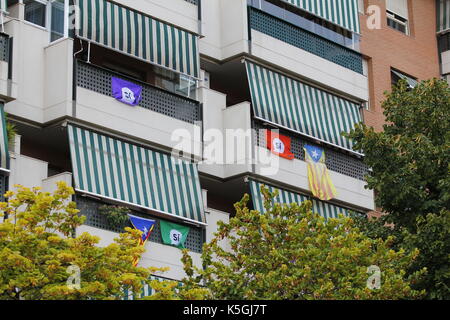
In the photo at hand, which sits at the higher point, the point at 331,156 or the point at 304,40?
the point at 304,40

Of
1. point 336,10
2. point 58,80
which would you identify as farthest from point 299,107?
point 58,80

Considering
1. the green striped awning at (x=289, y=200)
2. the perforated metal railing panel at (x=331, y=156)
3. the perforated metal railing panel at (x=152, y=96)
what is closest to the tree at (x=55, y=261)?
the perforated metal railing panel at (x=152, y=96)

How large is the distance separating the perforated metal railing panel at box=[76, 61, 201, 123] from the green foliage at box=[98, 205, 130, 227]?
2.90m

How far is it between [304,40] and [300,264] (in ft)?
42.6

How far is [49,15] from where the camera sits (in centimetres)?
2988

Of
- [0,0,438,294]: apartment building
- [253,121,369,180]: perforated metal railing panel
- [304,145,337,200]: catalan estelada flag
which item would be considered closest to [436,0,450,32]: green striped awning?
[0,0,438,294]: apartment building

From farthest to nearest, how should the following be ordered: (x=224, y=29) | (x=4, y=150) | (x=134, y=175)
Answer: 1. (x=224, y=29)
2. (x=134, y=175)
3. (x=4, y=150)

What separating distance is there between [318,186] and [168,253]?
20.4ft

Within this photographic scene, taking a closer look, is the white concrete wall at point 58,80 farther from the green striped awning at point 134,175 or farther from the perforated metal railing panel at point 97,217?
the perforated metal railing panel at point 97,217

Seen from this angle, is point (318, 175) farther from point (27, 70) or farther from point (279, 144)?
point (27, 70)

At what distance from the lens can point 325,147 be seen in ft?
115

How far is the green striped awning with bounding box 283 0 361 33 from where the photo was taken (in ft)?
119
